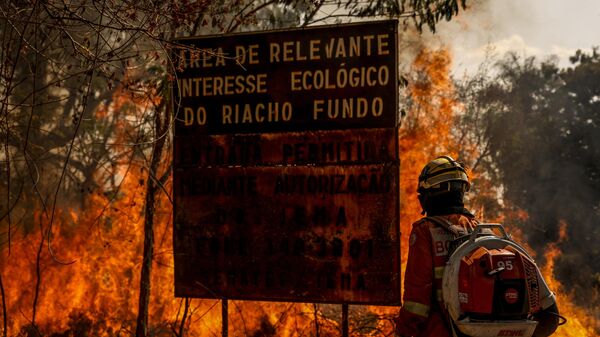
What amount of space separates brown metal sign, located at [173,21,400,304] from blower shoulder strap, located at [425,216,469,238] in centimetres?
186

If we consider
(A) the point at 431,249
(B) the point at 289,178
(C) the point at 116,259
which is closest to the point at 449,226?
(A) the point at 431,249

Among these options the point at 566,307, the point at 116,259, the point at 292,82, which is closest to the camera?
the point at 292,82

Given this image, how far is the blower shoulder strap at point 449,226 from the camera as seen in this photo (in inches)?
179

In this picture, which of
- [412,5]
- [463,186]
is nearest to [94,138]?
[412,5]

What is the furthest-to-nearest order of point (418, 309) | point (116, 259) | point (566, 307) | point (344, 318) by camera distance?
point (566, 307), point (116, 259), point (344, 318), point (418, 309)

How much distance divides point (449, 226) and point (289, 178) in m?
2.53

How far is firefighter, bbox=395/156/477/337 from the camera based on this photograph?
453 centimetres

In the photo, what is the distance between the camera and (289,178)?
6840 mm

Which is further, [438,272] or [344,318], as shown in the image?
[344,318]

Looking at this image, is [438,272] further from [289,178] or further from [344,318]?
[289,178]

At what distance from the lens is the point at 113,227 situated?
26.7 m

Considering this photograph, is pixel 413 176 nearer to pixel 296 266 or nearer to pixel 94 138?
pixel 94 138

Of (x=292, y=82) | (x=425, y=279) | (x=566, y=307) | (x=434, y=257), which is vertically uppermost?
(x=292, y=82)

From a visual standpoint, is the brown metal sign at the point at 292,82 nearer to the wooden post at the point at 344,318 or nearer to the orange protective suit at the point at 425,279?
the wooden post at the point at 344,318
